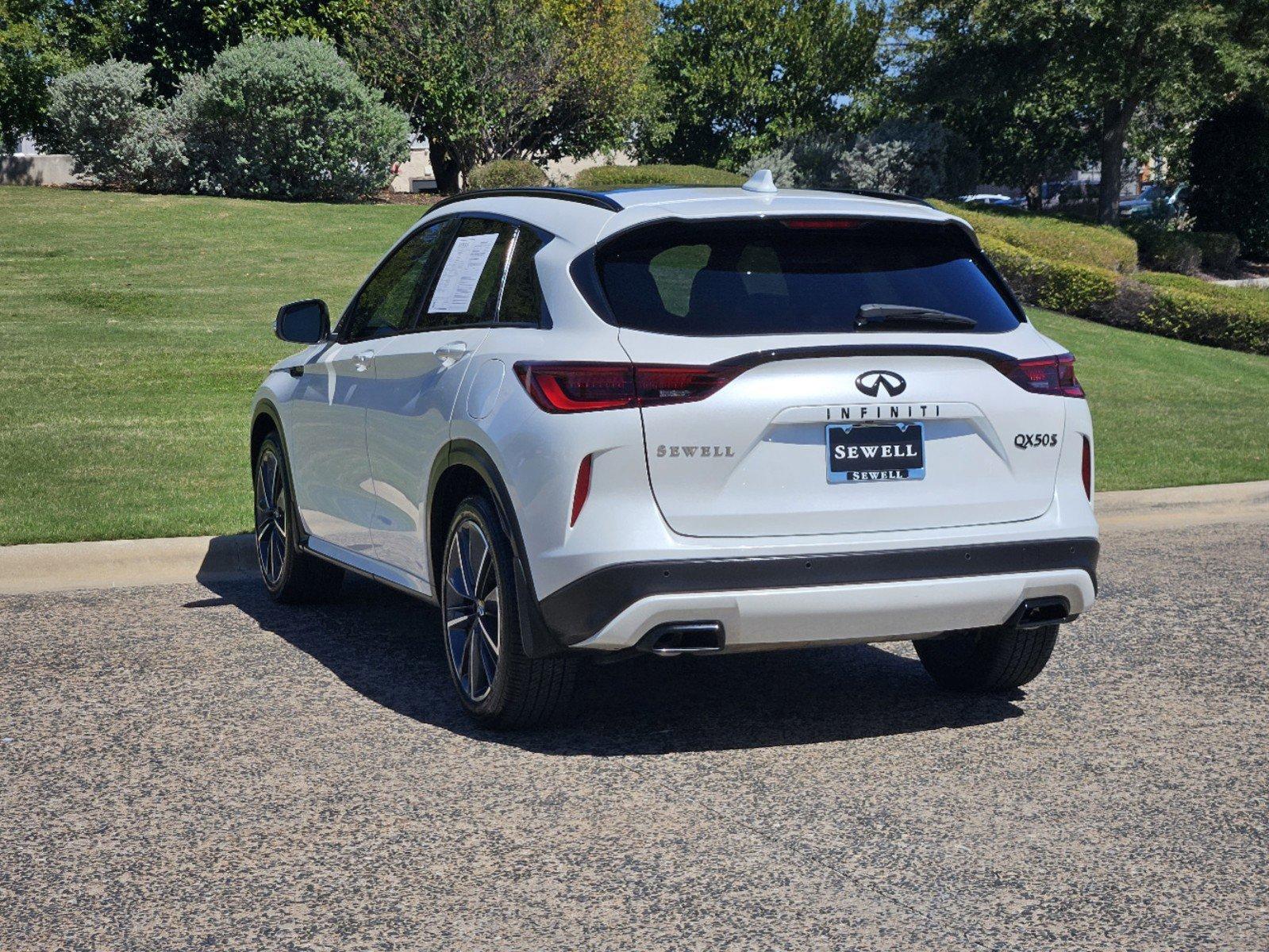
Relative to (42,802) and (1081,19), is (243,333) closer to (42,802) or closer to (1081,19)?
(42,802)

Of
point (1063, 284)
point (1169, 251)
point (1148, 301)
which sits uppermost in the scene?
point (1063, 284)

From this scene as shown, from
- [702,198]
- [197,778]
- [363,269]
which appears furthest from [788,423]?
[363,269]

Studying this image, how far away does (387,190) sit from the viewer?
36344 millimetres

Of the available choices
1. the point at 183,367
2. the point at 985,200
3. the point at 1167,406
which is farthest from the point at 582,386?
the point at 985,200

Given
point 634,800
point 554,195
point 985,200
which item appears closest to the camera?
point 634,800

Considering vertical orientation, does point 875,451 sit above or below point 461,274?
below

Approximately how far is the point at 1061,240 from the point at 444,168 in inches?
683

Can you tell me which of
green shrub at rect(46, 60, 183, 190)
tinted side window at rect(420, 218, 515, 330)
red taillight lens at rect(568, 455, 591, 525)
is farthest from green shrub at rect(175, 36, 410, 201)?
red taillight lens at rect(568, 455, 591, 525)

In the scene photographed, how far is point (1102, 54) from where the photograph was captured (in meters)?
34.6

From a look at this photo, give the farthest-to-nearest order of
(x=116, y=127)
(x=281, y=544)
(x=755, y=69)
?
1. (x=755, y=69)
2. (x=116, y=127)
3. (x=281, y=544)

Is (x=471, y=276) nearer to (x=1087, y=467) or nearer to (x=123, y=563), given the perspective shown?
(x=1087, y=467)

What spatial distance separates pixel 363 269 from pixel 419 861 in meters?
19.5

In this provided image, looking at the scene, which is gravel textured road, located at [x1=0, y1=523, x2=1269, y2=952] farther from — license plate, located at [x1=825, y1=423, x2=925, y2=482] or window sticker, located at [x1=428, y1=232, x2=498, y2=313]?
window sticker, located at [x1=428, y1=232, x2=498, y2=313]

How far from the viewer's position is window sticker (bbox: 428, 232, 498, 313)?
19.6 ft
